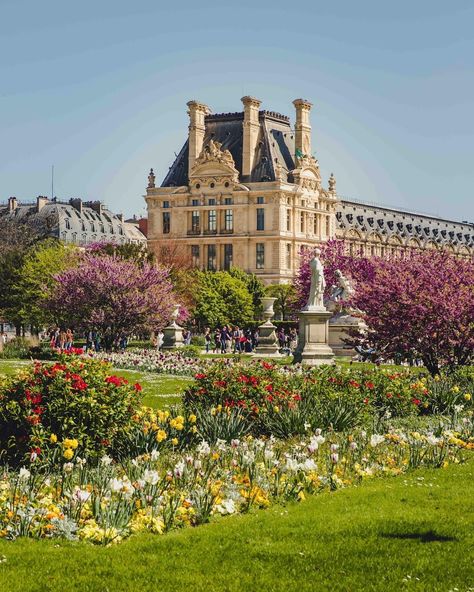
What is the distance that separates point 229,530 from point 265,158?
8888 cm

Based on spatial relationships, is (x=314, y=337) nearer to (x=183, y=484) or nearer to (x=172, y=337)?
(x=172, y=337)

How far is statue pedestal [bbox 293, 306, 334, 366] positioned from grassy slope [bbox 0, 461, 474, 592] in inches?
875

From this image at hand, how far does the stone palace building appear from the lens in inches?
3757

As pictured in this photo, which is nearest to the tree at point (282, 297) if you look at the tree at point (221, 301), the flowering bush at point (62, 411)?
the tree at point (221, 301)

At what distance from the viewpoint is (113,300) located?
4141 cm

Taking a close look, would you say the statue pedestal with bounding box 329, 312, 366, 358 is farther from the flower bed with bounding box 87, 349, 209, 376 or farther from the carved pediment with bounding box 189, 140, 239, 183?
the carved pediment with bounding box 189, 140, 239, 183

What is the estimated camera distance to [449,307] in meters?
21.7

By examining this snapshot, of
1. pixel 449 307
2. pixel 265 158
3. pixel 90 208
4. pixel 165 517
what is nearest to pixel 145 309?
pixel 449 307

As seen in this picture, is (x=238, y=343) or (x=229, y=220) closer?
(x=238, y=343)

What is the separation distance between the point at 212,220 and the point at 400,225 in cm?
3313

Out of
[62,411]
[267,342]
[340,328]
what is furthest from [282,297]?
[62,411]

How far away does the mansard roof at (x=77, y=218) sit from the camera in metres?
110

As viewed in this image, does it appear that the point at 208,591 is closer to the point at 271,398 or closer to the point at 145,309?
the point at 271,398

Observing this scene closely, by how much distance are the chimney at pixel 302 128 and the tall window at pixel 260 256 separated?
9973 mm
